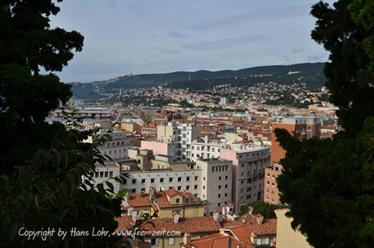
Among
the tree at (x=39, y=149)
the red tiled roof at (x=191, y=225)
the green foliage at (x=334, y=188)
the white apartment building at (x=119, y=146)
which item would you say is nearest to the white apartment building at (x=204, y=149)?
the white apartment building at (x=119, y=146)

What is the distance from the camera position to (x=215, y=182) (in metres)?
48.3

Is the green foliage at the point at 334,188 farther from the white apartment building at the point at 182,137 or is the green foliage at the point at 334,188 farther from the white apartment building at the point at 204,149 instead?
the white apartment building at the point at 182,137

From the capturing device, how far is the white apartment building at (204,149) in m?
63.0

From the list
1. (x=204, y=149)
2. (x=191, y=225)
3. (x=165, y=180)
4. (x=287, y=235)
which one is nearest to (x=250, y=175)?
(x=204, y=149)

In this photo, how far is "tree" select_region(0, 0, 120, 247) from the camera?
314 centimetres

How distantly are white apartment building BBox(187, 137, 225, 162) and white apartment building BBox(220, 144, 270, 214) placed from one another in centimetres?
595

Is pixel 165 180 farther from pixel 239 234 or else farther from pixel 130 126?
pixel 130 126

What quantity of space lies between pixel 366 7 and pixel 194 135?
6368 centimetres

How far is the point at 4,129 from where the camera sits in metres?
7.13

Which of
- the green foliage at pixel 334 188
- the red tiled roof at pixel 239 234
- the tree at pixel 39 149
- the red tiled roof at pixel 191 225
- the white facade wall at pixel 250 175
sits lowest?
the white facade wall at pixel 250 175

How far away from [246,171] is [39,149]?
50.3m

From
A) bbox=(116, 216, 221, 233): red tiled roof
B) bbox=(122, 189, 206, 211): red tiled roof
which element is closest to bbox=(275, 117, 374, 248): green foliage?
bbox=(116, 216, 221, 233): red tiled roof

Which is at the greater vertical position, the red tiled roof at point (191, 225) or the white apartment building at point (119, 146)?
the red tiled roof at point (191, 225)

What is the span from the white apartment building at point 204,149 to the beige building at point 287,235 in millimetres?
49630
